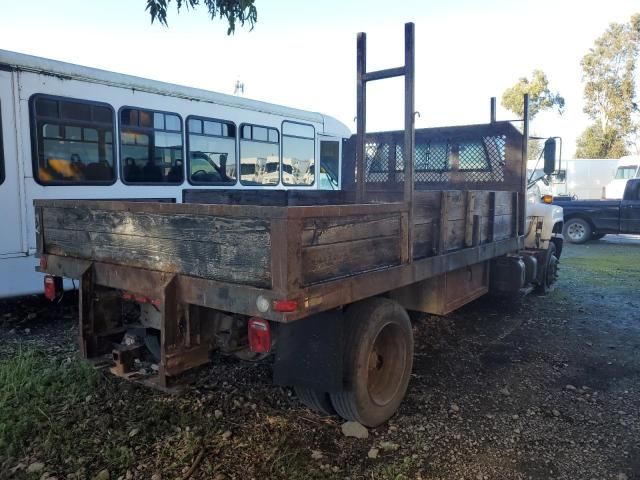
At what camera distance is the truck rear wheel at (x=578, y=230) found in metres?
14.4

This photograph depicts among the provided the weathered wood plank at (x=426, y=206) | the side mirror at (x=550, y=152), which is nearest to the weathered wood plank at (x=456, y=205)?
the weathered wood plank at (x=426, y=206)

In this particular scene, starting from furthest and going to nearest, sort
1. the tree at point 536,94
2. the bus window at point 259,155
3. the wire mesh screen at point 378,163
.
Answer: the tree at point 536,94
the bus window at point 259,155
the wire mesh screen at point 378,163

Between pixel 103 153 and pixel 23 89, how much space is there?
1065 mm

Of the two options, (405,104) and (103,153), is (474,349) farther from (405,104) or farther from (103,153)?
(103,153)

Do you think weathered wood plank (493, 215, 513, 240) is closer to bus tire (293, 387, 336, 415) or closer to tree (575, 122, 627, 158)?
bus tire (293, 387, 336, 415)

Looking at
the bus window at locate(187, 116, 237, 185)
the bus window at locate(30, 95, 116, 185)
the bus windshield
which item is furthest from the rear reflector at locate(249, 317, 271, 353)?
the bus windshield

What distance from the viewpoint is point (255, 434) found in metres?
3.25

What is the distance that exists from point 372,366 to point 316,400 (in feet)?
1.45

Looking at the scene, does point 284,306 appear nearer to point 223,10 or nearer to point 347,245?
point 347,245

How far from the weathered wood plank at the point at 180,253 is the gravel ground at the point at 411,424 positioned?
1.01 m

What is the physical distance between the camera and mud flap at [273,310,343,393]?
2.97 metres

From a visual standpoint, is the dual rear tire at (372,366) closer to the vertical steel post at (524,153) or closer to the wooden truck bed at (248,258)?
the wooden truck bed at (248,258)

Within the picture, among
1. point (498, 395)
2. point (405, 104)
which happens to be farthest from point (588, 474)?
point (405, 104)

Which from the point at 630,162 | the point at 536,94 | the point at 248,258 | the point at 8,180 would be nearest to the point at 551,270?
the point at 248,258
